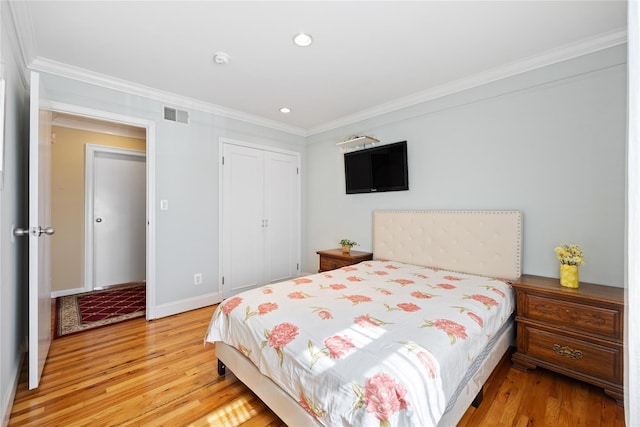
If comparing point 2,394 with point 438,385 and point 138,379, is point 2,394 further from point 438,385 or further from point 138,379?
point 438,385

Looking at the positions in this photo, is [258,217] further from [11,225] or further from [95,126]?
[95,126]

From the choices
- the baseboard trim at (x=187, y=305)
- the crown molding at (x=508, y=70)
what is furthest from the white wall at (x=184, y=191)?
the crown molding at (x=508, y=70)

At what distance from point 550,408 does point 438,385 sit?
3.73ft

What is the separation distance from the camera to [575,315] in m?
1.90

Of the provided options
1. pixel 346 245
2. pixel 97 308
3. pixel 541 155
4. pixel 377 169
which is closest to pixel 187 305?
pixel 97 308

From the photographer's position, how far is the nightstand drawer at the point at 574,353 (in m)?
1.76

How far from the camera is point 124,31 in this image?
202 centimetres

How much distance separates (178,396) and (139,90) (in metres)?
2.83

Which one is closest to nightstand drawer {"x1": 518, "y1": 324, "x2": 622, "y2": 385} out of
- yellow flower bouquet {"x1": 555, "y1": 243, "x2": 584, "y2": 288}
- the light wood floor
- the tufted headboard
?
the light wood floor

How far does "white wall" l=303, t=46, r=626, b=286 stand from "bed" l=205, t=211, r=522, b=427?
0.72ft

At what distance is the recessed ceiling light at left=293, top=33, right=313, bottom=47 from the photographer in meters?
2.06

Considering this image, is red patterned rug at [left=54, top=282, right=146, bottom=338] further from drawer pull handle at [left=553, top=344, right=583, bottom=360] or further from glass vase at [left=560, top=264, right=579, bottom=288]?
glass vase at [left=560, top=264, right=579, bottom=288]

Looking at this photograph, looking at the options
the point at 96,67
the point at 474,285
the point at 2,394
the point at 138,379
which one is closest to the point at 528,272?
the point at 474,285

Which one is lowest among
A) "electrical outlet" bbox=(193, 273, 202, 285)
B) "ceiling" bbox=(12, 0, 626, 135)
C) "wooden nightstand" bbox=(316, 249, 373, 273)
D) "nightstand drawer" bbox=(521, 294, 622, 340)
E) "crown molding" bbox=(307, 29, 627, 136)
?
"electrical outlet" bbox=(193, 273, 202, 285)
